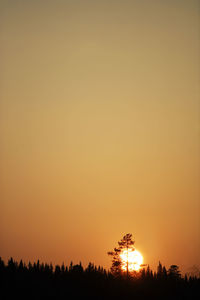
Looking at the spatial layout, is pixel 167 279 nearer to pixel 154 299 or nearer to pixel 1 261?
pixel 154 299

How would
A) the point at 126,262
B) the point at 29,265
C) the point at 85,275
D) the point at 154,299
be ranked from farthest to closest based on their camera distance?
the point at 29,265
the point at 85,275
the point at 154,299
the point at 126,262

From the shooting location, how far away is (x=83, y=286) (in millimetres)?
87688

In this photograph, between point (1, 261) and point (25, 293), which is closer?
point (25, 293)

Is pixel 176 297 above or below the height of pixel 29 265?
below

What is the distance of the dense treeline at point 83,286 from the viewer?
80.6 m

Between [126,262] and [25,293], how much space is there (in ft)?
72.4

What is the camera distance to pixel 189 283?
3804 inches

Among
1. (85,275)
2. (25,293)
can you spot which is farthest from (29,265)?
(25,293)

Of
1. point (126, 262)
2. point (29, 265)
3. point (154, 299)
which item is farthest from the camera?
point (29, 265)

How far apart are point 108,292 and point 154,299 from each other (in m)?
9.98

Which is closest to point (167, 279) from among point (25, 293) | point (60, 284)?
point (60, 284)

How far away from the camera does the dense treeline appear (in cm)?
8056

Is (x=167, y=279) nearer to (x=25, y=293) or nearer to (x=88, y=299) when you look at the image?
(x=88, y=299)

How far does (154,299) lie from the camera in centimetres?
8356
